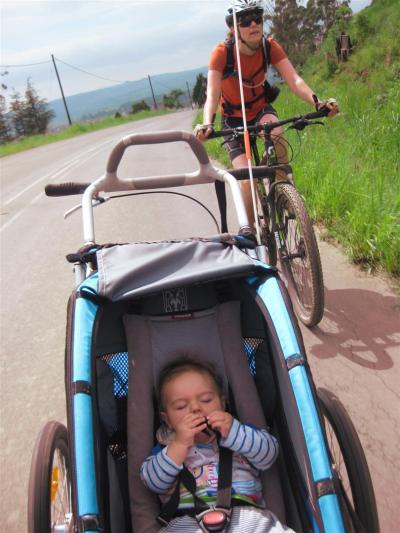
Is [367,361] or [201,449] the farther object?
[367,361]

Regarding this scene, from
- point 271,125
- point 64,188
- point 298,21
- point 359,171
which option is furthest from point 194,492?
point 298,21

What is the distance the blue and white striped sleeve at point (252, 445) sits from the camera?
1.75 metres

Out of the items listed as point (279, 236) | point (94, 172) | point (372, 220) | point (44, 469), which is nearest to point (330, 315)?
point (279, 236)

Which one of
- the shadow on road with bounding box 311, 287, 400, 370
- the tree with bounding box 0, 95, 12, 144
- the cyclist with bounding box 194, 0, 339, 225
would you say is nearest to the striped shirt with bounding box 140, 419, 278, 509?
the shadow on road with bounding box 311, 287, 400, 370

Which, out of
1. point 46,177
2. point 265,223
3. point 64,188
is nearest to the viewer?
point 64,188

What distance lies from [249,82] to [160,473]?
3.01 meters

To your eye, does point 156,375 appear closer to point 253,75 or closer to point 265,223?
point 265,223

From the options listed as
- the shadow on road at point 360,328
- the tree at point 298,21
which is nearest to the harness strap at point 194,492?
the shadow on road at point 360,328

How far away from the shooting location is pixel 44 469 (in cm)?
159

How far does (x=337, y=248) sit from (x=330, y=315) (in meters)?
1.20

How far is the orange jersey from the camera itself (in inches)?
137

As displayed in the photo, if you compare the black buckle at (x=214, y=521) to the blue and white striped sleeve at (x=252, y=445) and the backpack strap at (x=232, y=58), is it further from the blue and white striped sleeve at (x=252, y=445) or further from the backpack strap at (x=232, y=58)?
the backpack strap at (x=232, y=58)

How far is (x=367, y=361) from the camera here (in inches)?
113

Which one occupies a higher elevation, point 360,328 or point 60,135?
point 60,135
